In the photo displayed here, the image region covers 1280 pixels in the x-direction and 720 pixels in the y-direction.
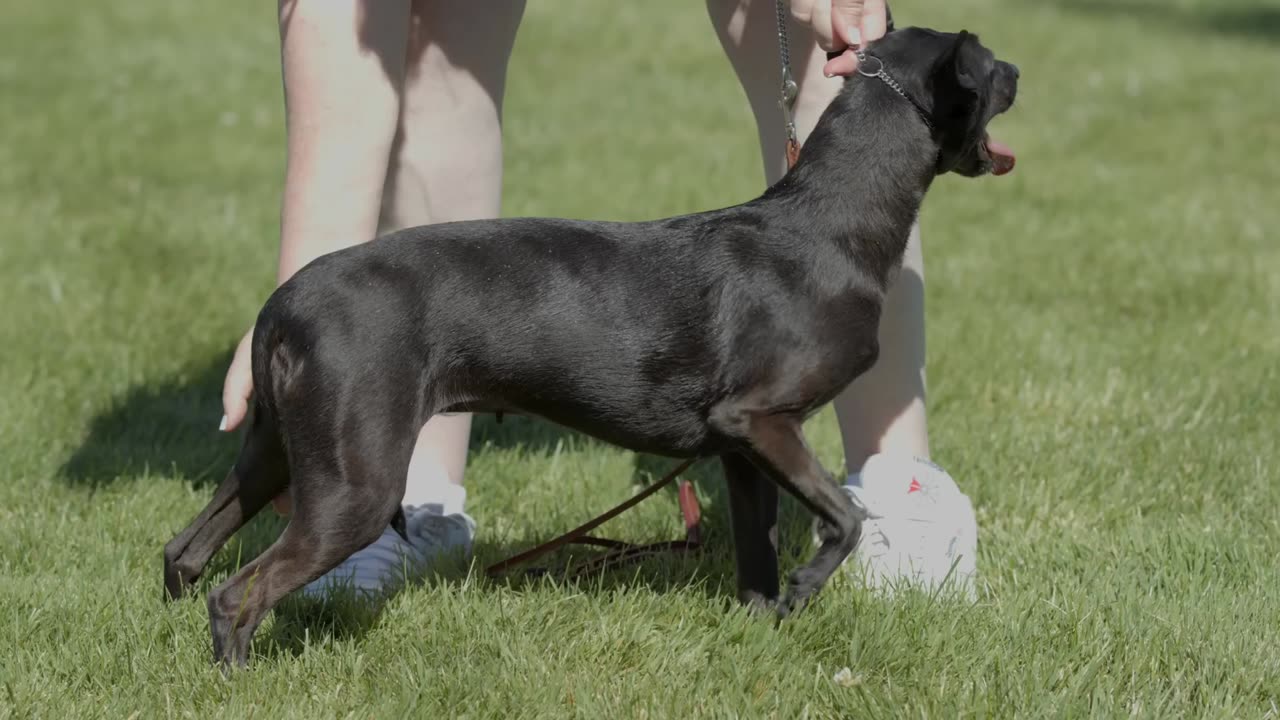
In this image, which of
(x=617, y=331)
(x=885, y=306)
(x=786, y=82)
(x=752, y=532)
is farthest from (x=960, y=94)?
(x=752, y=532)

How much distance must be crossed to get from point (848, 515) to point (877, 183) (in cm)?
73

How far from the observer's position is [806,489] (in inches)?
115

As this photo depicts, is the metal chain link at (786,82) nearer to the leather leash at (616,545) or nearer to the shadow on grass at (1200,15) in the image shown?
the leather leash at (616,545)

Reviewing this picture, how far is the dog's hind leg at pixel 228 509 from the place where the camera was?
3.06 metres

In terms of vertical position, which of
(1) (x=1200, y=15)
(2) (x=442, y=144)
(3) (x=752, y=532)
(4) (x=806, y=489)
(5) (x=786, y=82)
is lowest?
(1) (x=1200, y=15)

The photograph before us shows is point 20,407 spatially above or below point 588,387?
below

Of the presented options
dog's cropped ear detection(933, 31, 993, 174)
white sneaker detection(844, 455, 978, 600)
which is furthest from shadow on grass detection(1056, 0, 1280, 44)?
dog's cropped ear detection(933, 31, 993, 174)

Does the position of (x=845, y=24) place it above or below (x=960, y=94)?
above

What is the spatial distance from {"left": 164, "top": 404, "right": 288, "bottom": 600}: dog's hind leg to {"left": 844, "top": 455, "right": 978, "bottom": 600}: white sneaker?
143 cm

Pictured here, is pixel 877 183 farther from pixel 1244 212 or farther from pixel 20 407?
pixel 1244 212

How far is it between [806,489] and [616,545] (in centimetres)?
78

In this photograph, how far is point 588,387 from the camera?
2875 mm

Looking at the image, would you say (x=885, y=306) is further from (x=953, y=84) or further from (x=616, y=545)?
(x=616, y=545)

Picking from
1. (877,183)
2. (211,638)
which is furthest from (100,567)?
(877,183)
